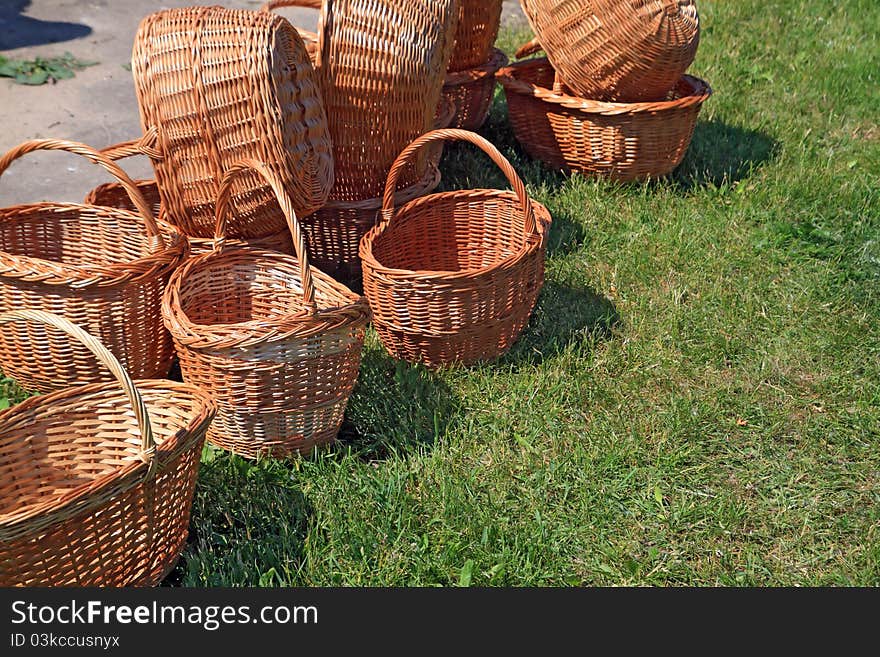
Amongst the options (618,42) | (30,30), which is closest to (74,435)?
(618,42)

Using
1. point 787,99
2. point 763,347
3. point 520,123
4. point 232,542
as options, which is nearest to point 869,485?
point 763,347

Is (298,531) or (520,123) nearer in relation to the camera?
(298,531)

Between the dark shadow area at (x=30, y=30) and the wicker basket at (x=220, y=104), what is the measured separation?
11.4ft

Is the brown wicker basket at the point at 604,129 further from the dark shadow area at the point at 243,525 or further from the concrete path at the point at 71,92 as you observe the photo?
the dark shadow area at the point at 243,525

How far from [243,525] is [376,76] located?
5.55 feet

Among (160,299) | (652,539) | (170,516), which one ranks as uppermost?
(160,299)

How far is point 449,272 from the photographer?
3.25m

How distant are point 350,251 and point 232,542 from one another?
56.8 inches

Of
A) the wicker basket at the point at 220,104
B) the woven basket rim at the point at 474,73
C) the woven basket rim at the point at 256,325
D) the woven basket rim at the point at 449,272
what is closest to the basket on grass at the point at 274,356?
the woven basket rim at the point at 256,325

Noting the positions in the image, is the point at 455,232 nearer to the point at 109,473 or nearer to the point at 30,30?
the point at 109,473

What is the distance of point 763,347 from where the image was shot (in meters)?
3.47

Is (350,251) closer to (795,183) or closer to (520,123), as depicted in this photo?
(520,123)

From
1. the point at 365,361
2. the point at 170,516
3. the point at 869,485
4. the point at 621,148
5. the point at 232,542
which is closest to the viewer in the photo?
Answer: the point at 170,516

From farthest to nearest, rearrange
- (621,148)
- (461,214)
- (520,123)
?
(520,123), (621,148), (461,214)
